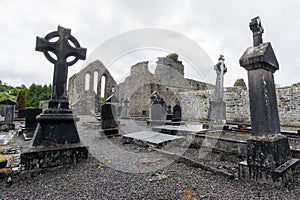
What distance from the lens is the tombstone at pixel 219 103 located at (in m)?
6.38

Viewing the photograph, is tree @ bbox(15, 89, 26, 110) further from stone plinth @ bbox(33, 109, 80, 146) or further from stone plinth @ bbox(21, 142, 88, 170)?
stone plinth @ bbox(21, 142, 88, 170)

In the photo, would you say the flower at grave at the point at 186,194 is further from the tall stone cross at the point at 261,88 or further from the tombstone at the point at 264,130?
the tall stone cross at the point at 261,88

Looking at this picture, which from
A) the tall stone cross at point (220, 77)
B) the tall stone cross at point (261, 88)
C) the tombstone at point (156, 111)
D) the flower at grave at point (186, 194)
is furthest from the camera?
the tombstone at point (156, 111)

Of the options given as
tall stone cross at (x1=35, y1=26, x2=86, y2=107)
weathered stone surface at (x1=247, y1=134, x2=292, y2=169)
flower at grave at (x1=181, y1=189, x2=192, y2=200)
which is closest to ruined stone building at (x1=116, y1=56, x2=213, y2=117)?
tall stone cross at (x1=35, y1=26, x2=86, y2=107)

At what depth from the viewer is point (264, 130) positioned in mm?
2223

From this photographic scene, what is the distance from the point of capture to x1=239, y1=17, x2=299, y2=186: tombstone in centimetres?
205

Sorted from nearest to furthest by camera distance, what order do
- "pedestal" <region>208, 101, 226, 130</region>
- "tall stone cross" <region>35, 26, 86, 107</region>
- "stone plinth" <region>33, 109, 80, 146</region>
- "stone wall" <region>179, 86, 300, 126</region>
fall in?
1. "stone plinth" <region>33, 109, 80, 146</region>
2. "tall stone cross" <region>35, 26, 86, 107</region>
3. "pedestal" <region>208, 101, 226, 130</region>
4. "stone wall" <region>179, 86, 300, 126</region>

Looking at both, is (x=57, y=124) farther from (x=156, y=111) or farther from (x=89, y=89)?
(x=89, y=89)

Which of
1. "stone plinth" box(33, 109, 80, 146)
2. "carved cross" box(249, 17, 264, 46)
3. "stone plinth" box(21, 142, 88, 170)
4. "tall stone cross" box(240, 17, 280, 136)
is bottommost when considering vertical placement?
"stone plinth" box(21, 142, 88, 170)

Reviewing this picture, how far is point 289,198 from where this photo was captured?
171 cm

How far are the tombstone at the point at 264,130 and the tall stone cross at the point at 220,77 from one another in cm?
439

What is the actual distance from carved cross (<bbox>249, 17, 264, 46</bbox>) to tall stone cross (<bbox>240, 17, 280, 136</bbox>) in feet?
0.34

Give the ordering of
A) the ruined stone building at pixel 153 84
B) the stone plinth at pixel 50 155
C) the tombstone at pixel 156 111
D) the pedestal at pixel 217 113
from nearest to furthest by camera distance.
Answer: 1. the stone plinth at pixel 50 155
2. the pedestal at pixel 217 113
3. the tombstone at pixel 156 111
4. the ruined stone building at pixel 153 84

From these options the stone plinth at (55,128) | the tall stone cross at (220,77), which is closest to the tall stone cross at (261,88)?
the stone plinth at (55,128)
